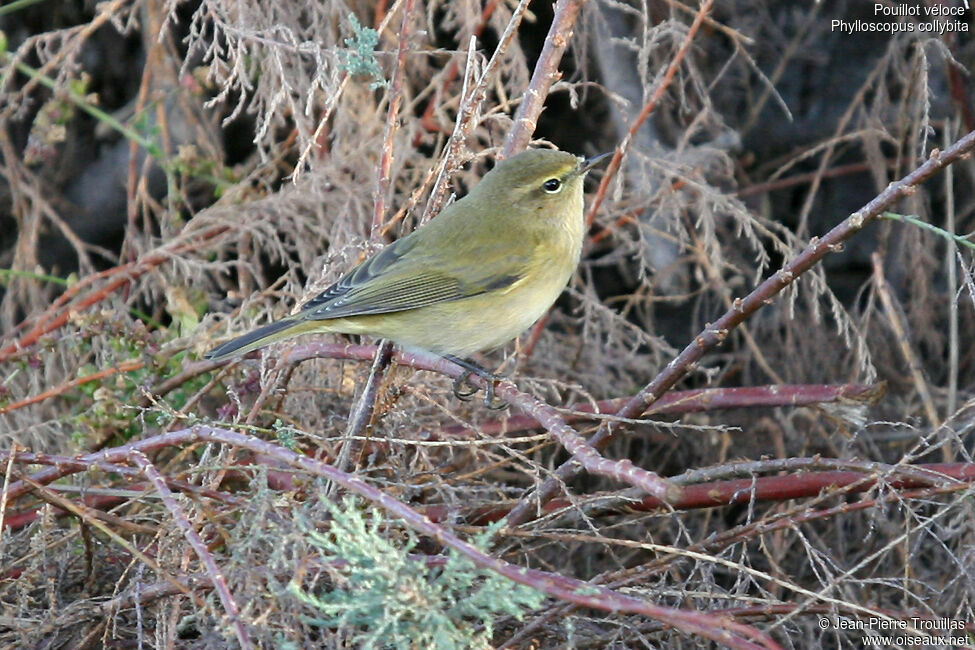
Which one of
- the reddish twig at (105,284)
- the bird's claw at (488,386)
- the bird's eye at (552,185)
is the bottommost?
the bird's claw at (488,386)

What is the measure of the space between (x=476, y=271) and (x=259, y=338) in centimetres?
95

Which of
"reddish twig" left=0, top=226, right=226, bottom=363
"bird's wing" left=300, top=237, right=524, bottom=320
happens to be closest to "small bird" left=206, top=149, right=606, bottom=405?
"bird's wing" left=300, top=237, right=524, bottom=320

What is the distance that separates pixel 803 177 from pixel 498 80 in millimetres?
1867

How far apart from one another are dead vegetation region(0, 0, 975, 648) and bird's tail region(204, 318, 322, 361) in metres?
0.08

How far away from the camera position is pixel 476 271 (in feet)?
12.9

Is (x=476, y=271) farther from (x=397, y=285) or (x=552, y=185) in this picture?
(x=552, y=185)

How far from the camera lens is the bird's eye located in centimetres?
396

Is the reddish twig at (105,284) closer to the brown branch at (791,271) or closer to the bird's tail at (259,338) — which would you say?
the bird's tail at (259,338)

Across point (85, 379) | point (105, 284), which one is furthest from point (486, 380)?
point (105, 284)

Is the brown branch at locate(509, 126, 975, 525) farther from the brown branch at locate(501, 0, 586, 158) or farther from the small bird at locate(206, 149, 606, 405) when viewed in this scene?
the brown branch at locate(501, 0, 586, 158)

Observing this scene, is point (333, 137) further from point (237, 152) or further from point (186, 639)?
point (186, 639)

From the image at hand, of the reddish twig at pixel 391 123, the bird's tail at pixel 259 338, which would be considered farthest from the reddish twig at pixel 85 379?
the reddish twig at pixel 391 123

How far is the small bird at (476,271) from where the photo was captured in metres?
3.65

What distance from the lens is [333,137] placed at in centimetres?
472
